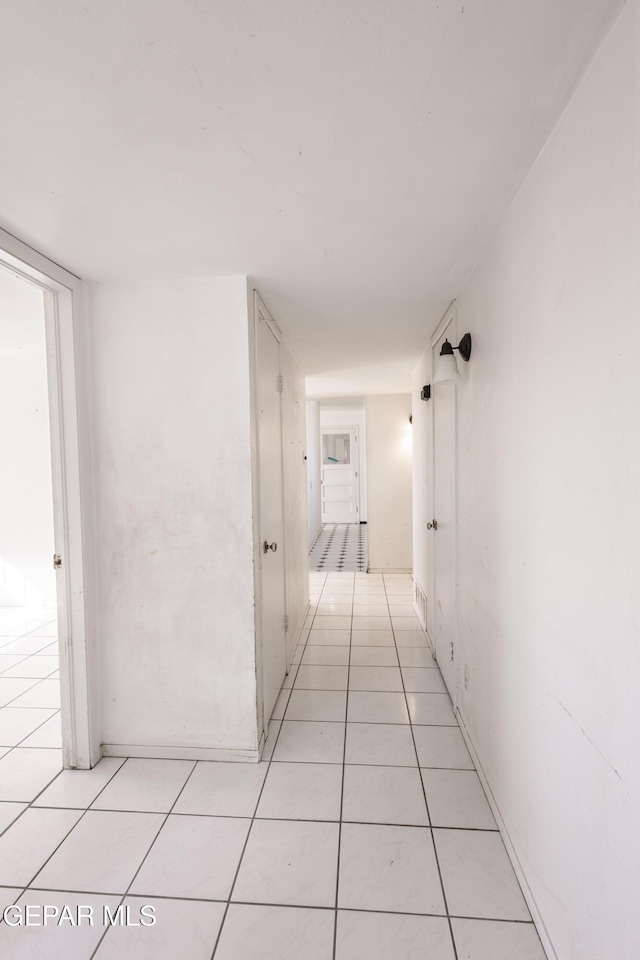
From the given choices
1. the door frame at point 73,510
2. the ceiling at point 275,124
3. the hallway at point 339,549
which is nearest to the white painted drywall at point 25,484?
the door frame at point 73,510

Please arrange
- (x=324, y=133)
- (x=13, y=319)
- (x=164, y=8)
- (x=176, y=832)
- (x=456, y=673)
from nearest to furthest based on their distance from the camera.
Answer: (x=164, y=8), (x=324, y=133), (x=176, y=832), (x=456, y=673), (x=13, y=319)

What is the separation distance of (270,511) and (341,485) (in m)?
7.20

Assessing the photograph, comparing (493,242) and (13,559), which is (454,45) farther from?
(13,559)

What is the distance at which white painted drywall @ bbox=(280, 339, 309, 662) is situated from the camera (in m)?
3.18

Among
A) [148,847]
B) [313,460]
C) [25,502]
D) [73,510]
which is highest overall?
[313,460]

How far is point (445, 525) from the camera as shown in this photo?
9.07ft

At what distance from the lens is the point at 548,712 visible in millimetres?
1251

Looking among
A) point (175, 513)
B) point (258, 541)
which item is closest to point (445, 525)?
point (258, 541)

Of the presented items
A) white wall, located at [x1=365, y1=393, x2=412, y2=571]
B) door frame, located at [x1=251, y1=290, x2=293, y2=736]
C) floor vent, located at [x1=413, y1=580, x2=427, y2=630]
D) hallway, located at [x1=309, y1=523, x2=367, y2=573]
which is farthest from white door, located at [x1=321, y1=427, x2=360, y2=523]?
door frame, located at [x1=251, y1=290, x2=293, y2=736]

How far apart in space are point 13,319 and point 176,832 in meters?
2.94

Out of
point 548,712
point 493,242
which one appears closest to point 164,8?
point 493,242

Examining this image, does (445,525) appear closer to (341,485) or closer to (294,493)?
(294,493)

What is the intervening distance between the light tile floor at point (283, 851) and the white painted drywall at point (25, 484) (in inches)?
99.5

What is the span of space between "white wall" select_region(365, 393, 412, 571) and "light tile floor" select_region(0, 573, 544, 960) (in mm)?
3061
